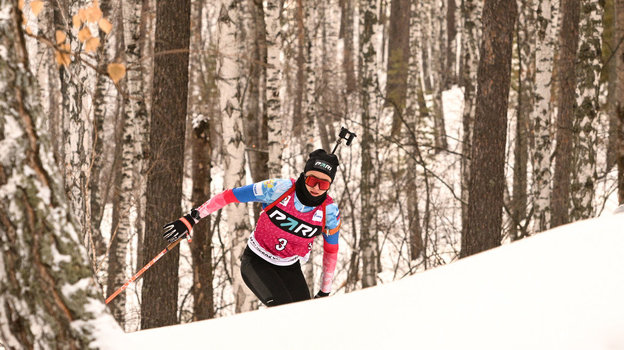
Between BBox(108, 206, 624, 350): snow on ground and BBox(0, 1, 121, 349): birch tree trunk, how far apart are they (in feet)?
0.55

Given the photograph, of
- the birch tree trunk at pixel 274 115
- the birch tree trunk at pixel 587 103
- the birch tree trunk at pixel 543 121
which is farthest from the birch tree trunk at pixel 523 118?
the birch tree trunk at pixel 274 115

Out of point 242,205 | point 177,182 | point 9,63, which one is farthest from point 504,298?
point 242,205

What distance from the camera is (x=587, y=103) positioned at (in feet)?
30.1

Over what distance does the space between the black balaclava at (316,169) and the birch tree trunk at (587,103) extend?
5127mm

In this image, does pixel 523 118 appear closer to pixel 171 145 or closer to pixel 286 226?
pixel 171 145

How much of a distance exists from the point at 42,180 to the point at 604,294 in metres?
2.08

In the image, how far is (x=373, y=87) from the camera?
37.3 ft

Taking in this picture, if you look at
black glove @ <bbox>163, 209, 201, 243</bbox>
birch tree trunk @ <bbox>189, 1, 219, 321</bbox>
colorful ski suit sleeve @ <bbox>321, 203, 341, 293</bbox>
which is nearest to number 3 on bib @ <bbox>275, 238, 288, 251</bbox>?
colorful ski suit sleeve @ <bbox>321, 203, 341, 293</bbox>

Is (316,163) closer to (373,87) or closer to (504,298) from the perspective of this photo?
(504,298)

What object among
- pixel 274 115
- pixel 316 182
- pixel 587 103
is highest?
pixel 587 103

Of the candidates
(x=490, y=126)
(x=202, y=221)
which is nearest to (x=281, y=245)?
(x=202, y=221)

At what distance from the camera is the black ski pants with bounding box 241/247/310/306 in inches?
218

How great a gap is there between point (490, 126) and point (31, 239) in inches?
223

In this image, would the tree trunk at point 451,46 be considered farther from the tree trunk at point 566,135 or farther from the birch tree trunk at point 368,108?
the tree trunk at point 566,135
